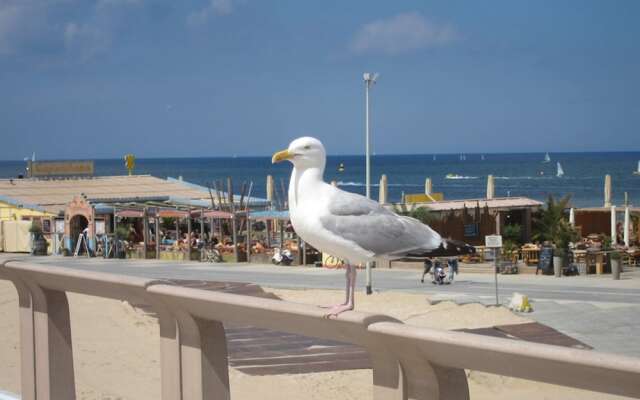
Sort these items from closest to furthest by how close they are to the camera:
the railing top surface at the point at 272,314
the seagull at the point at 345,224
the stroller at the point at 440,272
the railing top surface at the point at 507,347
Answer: the railing top surface at the point at 507,347 < the railing top surface at the point at 272,314 < the seagull at the point at 345,224 < the stroller at the point at 440,272

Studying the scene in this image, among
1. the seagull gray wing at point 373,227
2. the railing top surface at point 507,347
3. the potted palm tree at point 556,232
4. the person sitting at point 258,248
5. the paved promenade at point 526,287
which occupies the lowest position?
the paved promenade at point 526,287

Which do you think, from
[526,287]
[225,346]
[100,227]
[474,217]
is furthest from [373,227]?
[100,227]

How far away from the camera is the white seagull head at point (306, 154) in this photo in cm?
448

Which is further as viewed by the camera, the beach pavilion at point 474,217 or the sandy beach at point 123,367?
the beach pavilion at point 474,217

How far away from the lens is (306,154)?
449 centimetres

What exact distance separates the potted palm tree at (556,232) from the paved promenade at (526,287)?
85cm

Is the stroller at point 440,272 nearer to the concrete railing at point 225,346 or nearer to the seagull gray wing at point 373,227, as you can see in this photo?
the seagull gray wing at point 373,227

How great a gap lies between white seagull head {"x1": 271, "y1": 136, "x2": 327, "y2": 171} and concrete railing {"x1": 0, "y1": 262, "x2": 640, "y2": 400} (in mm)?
1103

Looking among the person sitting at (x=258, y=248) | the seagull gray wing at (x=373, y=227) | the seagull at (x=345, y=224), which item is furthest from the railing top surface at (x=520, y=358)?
the person sitting at (x=258, y=248)

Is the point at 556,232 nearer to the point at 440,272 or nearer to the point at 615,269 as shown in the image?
the point at 615,269

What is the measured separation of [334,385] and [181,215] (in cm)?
2809

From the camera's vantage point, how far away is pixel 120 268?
33.2 meters

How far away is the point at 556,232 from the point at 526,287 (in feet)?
16.5

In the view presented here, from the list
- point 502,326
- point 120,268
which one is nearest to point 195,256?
point 120,268
